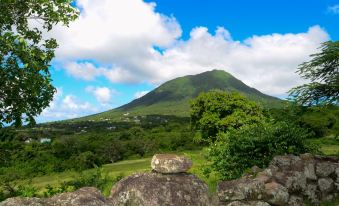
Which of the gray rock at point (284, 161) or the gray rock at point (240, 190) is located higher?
the gray rock at point (284, 161)

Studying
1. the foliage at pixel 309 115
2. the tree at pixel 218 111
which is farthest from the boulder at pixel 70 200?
the tree at pixel 218 111

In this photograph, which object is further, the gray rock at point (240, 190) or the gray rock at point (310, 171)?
the gray rock at point (310, 171)

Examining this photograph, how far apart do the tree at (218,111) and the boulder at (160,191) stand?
60.9 m

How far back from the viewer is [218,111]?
77375 mm

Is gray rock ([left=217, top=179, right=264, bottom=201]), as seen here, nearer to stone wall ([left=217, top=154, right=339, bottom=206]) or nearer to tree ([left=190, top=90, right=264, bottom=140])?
stone wall ([left=217, top=154, right=339, bottom=206])

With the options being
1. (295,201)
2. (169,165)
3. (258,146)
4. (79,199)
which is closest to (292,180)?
(295,201)

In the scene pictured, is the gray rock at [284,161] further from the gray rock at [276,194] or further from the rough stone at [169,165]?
the rough stone at [169,165]

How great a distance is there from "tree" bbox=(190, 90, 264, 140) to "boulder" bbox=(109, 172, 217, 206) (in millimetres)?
60938

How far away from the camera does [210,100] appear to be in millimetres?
78625

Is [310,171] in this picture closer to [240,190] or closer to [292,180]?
[292,180]

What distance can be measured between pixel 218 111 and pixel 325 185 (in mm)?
56974

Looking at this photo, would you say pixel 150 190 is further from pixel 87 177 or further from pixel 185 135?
pixel 185 135

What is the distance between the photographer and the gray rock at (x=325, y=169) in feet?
67.9

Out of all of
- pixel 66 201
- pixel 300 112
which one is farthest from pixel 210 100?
pixel 66 201
